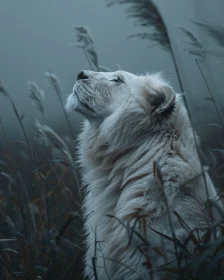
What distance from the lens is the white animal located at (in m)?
1.90

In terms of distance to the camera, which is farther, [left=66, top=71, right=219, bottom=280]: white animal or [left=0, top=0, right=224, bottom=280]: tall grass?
[left=66, top=71, right=219, bottom=280]: white animal

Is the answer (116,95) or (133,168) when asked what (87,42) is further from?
(133,168)

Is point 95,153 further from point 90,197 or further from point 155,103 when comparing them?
point 155,103

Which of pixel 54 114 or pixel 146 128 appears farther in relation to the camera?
pixel 54 114

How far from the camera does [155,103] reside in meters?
2.30

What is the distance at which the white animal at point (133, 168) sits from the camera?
1.90 meters

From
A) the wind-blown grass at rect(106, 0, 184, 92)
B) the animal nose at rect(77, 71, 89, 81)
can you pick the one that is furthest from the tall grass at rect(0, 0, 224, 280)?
the animal nose at rect(77, 71, 89, 81)

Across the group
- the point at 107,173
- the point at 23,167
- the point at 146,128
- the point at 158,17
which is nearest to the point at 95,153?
the point at 107,173

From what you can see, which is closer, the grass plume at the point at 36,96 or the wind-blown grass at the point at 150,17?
the wind-blown grass at the point at 150,17

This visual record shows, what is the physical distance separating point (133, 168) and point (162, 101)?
0.42 meters

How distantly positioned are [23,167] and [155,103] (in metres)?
2.59

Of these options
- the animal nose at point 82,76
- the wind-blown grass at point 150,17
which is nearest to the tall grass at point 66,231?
the wind-blown grass at point 150,17

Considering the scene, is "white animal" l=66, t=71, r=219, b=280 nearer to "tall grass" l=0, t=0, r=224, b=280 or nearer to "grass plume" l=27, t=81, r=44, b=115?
"tall grass" l=0, t=0, r=224, b=280

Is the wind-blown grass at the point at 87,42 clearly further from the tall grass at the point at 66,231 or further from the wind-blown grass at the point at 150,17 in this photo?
the wind-blown grass at the point at 150,17
